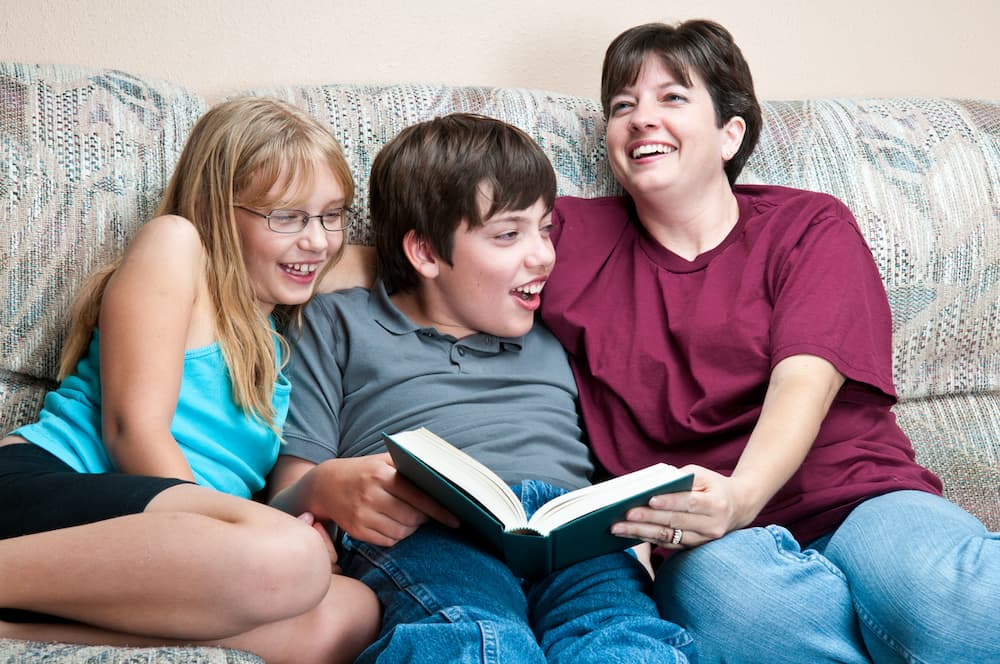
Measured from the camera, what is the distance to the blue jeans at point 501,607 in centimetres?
109

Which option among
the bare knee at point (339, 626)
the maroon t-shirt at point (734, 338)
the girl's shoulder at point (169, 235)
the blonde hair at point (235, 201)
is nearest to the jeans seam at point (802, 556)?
the maroon t-shirt at point (734, 338)

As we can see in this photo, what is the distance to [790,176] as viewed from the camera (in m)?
1.86

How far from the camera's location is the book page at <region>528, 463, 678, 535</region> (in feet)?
3.63

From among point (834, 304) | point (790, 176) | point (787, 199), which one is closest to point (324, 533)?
point (834, 304)

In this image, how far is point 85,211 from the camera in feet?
5.03

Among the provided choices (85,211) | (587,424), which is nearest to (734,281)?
(587,424)

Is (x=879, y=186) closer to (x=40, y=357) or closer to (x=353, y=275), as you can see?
(x=353, y=275)

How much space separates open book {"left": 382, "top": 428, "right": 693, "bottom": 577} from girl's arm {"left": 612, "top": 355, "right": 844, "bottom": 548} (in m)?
0.04

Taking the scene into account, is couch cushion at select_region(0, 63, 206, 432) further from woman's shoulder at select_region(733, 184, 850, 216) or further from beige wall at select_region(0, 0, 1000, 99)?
woman's shoulder at select_region(733, 184, 850, 216)

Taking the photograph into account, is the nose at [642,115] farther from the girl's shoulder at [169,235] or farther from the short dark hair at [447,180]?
the girl's shoulder at [169,235]

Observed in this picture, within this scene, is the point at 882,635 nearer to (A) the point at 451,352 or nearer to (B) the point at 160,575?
(A) the point at 451,352

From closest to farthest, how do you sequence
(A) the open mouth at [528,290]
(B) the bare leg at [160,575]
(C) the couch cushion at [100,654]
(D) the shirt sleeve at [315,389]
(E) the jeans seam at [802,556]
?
(C) the couch cushion at [100,654]
(B) the bare leg at [160,575]
(E) the jeans seam at [802,556]
(D) the shirt sleeve at [315,389]
(A) the open mouth at [528,290]

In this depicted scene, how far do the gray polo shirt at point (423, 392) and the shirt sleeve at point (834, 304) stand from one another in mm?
348

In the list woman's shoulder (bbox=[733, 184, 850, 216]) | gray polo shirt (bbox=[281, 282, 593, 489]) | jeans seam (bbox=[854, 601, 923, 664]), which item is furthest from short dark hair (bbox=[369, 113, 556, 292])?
jeans seam (bbox=[854, 601, 923, 664])
